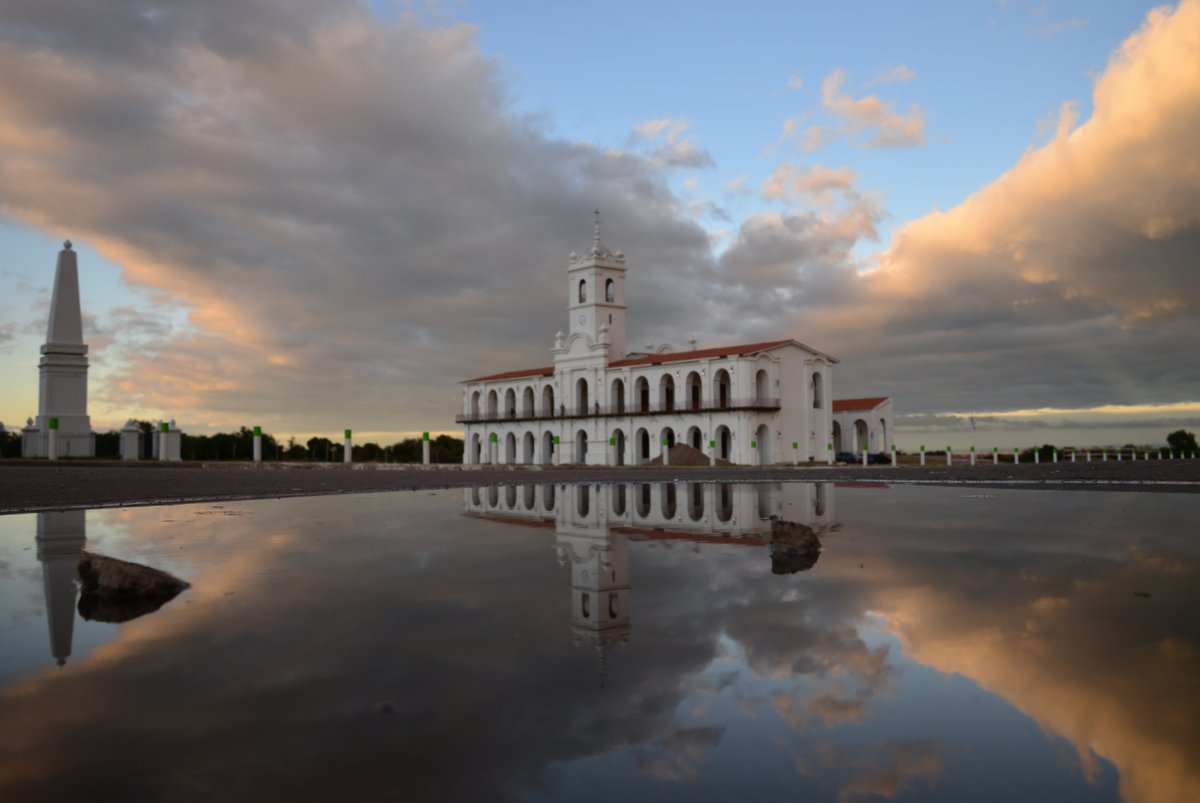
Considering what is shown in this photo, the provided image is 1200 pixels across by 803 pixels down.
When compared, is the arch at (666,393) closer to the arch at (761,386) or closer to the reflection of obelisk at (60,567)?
the arch at (761,386)

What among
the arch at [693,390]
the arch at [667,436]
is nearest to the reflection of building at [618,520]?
the arch at [693,390]

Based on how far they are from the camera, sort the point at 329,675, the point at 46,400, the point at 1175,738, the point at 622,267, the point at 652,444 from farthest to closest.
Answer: the point at 622,267
the point at 652,444
the point at 46,400
the point at 329,675
the point at 1175,738

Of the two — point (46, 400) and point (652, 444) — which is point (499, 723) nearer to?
point (46, 400)

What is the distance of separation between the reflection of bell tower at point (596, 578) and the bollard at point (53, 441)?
2921 centimetres

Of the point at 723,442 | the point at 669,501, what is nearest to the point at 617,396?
the point at 723,442

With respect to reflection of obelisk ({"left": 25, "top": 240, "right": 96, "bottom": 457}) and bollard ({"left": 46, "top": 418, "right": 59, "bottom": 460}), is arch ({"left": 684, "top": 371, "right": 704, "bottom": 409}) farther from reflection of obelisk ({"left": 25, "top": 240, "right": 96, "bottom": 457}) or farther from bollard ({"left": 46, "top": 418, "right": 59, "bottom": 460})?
bollard ({"left": 46, "top": 418, "right": 59, "bottom": 460})

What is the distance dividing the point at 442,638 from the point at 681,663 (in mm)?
1272

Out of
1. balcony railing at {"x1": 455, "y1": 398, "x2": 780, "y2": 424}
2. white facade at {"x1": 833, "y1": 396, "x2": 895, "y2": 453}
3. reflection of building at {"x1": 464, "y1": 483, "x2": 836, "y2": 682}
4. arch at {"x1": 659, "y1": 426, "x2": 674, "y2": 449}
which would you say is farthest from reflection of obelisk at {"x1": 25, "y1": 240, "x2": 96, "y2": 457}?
white facade at {"x1": 833, "y1": 396, "x2": 895, "y2": 453}

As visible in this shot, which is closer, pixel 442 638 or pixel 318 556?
pixel 442 638

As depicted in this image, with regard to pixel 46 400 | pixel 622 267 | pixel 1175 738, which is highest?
pixel 622 267

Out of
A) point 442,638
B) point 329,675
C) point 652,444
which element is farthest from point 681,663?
point 652,444

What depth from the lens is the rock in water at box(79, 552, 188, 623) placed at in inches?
205

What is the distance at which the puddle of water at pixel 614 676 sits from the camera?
8.34 ft

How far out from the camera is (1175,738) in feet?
9.16
